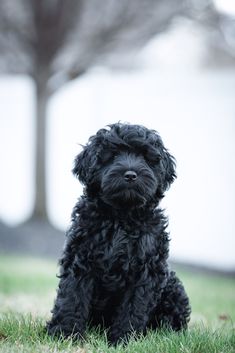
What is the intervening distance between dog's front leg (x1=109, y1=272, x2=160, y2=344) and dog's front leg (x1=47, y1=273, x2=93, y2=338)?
24 cm

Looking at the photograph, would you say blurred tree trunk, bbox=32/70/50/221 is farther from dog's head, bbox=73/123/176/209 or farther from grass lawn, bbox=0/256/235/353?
dog's head, bbox=73/123/176/209

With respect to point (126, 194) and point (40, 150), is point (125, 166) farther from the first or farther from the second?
point (40, 150)

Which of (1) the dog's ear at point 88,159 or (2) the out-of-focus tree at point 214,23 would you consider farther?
(2) the out-of-focus tree at point 214,23

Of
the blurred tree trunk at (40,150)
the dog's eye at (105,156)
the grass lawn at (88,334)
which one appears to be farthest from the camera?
the blurred tree trunk at (40,150)

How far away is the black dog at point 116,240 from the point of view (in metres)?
5.24

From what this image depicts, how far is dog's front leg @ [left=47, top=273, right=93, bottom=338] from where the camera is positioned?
17.1ft

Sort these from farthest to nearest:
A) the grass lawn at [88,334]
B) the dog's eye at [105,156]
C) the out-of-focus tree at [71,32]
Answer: the out-of-focus tree at [71,32]
the dog's eye at [105,156]
the grass lawn at [88,334]

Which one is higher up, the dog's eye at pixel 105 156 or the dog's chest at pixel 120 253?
the dog's eye at pixel 105 156

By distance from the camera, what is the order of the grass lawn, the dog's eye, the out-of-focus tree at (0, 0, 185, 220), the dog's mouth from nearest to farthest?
the grass lawn < the dog's mouth < the dog's eye < the out-of-focus tree at (0, 0, 185, 220)

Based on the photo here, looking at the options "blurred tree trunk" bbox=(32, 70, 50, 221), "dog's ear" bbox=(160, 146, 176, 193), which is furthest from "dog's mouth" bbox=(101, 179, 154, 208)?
"blurred tree trunk" bbox=(32, 70, 50, 221)

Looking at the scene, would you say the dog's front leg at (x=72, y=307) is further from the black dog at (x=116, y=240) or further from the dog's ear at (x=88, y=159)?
the dog's ear at (x=88, y=159)

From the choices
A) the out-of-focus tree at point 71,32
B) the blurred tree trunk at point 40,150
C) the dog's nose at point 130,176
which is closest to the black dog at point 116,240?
the dog's nose at point 130,176

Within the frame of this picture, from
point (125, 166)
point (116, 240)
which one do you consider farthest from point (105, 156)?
point (116, 240)

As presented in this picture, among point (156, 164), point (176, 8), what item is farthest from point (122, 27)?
point (156, 164)
